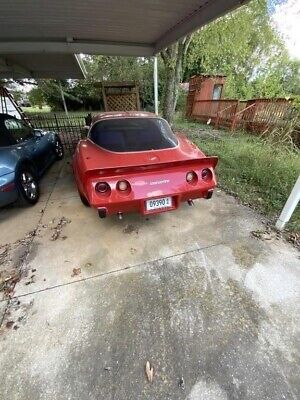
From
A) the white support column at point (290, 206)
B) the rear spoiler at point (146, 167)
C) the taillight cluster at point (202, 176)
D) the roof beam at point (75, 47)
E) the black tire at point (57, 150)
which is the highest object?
the roof beam at point (75, 47)

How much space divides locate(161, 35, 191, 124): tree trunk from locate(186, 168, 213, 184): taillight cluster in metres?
5.23

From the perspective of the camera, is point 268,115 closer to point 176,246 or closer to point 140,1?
point 140,1

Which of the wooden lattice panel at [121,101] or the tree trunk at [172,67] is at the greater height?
the tree trunk at [172,67]

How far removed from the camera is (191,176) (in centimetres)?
283

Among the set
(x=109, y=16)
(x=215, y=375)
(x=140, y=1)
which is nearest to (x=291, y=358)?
(x=215, y=375)

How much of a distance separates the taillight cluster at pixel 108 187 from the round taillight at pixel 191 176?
2.52ft

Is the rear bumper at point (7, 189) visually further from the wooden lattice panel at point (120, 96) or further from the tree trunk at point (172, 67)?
the wooden lattice panel at point (120, 96)

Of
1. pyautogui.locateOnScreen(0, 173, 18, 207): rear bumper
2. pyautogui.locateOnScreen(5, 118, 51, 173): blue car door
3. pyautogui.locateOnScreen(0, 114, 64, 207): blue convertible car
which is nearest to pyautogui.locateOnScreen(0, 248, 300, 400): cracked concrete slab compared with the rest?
pyautogui.locateOnScreen(0, 173, 18, 207): rear bumper

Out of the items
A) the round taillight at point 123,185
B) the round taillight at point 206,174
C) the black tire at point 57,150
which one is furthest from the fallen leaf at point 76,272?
the black tire at point 57,150

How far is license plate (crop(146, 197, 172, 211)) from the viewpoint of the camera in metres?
2.69

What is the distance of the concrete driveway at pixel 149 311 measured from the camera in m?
1.59

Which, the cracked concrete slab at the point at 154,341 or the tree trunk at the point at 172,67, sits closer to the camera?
the cracked concrete slab at the point at 154,341

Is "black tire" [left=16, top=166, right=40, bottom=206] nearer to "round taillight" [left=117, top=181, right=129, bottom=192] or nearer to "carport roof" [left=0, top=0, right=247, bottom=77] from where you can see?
"round taillight" [left=117, top=181, right=129, bottom=192]

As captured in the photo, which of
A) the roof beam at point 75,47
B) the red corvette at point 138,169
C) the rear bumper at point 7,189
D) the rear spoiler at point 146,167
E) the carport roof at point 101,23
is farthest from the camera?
the roof beam at point 75,47
